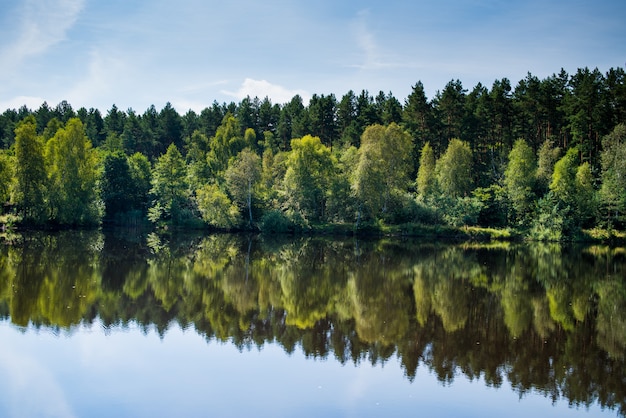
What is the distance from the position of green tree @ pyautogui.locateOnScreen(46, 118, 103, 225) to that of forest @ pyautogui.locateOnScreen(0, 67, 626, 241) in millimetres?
116

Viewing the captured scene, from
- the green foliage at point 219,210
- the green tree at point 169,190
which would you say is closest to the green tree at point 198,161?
the green tree at point 169,190

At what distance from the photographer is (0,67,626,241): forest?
54.4 m

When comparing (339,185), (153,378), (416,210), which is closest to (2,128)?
(339,185)

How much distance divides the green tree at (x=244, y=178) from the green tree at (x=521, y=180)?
28359mm

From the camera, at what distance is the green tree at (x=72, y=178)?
5350cm

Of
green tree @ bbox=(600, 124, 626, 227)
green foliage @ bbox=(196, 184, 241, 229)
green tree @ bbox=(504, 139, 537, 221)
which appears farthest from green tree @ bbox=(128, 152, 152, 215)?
green tree @ bbox=(600, 124, 626, 227)

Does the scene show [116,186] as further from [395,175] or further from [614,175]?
[614,175]

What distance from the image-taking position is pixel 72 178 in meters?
55.0

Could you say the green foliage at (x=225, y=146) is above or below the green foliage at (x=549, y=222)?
above

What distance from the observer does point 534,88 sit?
65500 mm

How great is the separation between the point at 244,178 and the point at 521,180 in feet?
101

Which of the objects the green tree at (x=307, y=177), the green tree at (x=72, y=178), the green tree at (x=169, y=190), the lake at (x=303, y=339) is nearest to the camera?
the lake at (x=303, y=339)

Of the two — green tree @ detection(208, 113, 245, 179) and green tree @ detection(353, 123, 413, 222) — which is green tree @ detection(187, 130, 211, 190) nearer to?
green tree @ detection(208, 113, 245, 179)

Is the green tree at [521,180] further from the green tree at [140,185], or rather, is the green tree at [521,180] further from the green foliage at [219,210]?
the green tree at [140,185]
